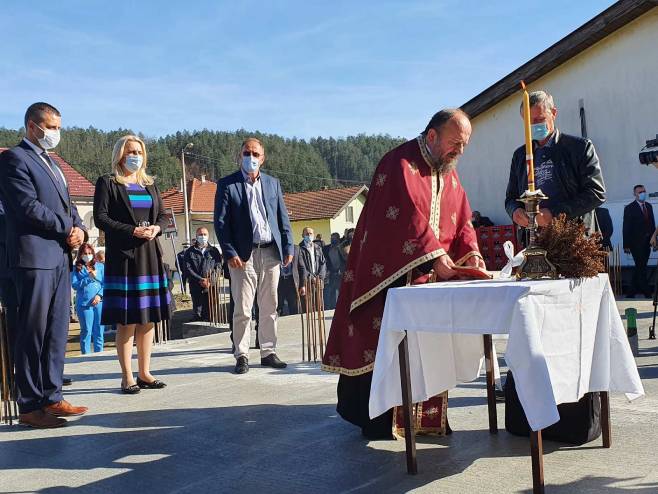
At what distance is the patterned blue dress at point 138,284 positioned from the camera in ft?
18.3

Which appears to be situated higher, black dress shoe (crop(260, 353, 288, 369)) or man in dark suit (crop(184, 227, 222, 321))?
man in dark suit (crop(184, 227, 222, 321))

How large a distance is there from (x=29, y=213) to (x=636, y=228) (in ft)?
38.6

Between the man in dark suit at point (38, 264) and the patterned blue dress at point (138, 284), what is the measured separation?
0.60m

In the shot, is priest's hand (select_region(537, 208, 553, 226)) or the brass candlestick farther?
priest's hand (select_region(537, 208, 553, 226))

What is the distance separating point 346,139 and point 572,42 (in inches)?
3133

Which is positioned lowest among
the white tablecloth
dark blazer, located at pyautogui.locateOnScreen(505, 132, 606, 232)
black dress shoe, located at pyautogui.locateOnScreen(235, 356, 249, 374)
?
black dress shoe, located at pyautogui.locateOnScreen(235, 356, 249, 374)

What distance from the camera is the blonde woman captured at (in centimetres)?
558

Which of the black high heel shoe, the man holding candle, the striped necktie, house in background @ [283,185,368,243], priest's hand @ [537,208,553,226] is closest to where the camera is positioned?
priest's hand @ [537,208,553,226]

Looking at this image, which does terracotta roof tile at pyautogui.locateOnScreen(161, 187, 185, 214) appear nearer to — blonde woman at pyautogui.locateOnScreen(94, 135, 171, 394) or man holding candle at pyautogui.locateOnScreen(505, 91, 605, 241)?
blonde woman at pyautogui.locateOnScreen(94, 135, 171, 394)

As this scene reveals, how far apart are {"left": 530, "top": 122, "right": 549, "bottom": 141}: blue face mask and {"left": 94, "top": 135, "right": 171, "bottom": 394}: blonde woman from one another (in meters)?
2.98

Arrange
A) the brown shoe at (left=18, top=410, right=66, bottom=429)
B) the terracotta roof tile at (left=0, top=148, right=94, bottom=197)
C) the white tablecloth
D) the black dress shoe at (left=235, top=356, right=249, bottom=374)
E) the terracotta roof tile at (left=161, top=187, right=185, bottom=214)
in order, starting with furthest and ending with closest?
1. the terracotta roof tile at (left=161, top=187, right=185, bottom=214)
2. the terracotta roof tile at (left=0, top=148, right=94, bottom=197)
3. the black dress shoe at (left=235, top=356, right=249, bottom=374)
4. the brown shoe at (left=18, top=410, right=66, bottom=429)
5. the white tablecloth

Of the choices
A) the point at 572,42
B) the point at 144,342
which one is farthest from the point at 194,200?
the point at 144,342

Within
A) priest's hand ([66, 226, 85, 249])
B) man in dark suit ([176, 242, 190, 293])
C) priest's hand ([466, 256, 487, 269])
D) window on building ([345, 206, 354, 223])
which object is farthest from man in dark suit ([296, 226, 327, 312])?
window on building ([345, 206, 354, 223])

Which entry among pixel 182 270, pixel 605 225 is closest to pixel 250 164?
pixel 605 225
